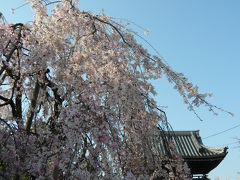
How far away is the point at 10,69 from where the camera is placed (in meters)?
4.71

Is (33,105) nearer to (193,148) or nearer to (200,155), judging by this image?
(200,155)

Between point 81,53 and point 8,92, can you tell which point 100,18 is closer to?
point 81,53

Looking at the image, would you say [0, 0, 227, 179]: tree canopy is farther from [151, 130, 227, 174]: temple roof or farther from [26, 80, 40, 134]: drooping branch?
[151, 130, 227, 174]: temple roof

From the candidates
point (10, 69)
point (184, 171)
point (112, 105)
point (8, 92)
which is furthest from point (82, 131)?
point (184, 171)

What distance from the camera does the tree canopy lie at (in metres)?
3.49

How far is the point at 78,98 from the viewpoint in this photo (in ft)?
12.2

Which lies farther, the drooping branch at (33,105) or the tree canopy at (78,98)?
the drooping branch at (33,105)

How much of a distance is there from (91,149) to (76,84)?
885 millimetres

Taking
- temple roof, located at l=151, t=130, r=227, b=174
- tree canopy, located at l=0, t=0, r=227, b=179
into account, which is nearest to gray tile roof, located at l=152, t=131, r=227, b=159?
temple roof, located at l=151, t=130, r=227, b=174

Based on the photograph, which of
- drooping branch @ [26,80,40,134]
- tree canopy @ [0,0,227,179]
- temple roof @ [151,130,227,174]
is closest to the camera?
tree canopy @ [0,0,227,179]

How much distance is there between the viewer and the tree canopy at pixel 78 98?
3492 mm

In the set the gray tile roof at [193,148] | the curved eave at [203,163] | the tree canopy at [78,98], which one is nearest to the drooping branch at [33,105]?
the tree canopy at [78,98]

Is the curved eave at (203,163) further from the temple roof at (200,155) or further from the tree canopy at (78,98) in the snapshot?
the tree canopy at (78,98)

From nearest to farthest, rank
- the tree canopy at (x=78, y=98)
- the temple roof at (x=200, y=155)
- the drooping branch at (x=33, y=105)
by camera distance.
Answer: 1. the tree canopy at (x=78, y=98)
2. the drooping branch at (x=33, y=105)
3. the temple roof at (x=200, y=155)
